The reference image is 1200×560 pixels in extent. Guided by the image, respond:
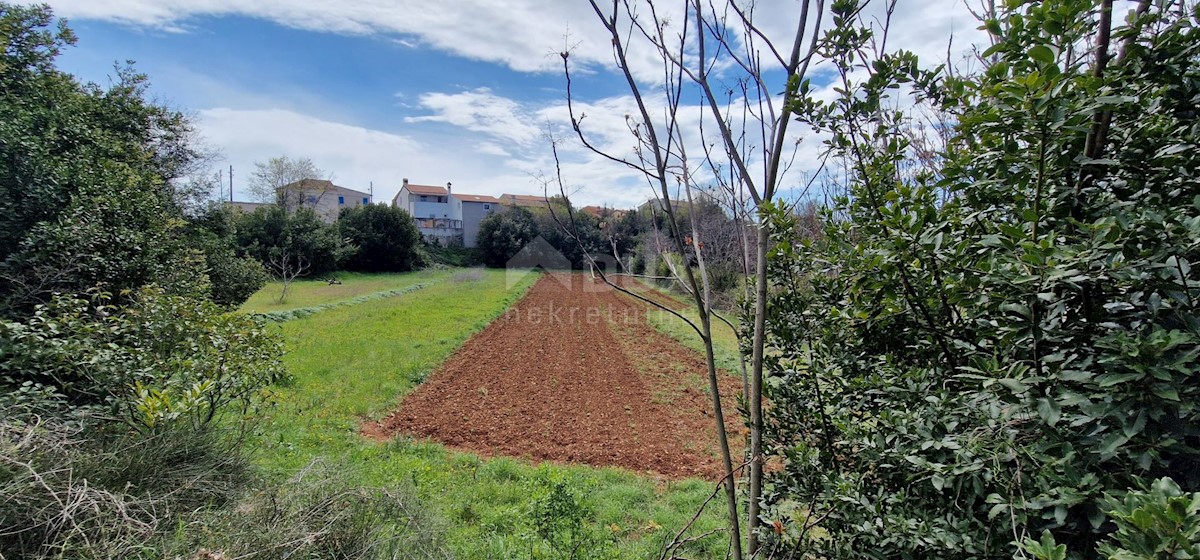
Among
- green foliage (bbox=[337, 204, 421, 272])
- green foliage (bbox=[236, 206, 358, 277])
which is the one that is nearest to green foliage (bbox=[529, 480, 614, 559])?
green foliage (bbox=[236, 206, 358, 277])

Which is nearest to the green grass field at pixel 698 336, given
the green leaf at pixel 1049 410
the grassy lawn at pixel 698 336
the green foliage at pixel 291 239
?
the grassy lawn at pixel 698 336

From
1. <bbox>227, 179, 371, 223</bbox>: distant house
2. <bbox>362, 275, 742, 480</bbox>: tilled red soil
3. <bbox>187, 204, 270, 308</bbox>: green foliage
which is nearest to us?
<bbox>362, 275, 742, 480</bbox>: tilled red soil

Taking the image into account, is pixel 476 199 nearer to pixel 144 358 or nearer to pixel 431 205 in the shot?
pixel 431 205

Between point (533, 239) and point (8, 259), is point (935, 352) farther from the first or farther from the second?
point (533, 239)

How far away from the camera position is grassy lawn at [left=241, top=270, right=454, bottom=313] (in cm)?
1700

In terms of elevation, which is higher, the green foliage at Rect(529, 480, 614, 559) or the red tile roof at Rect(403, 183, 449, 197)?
the red tile roof at Rect(403, 183, 449, 197)

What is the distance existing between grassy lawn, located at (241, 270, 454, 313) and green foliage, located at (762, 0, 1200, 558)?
14883 mm

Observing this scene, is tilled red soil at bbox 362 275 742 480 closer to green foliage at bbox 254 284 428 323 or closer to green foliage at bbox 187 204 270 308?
green foliage at bbox 254 284 428 323

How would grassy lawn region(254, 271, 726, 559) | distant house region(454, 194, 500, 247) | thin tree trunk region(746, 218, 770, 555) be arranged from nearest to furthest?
thin tree trunk region(746, 218, 770, 555) → grassy lawn region(254, 271, 726, 559) → distant house region(454, 194, 500, 247)

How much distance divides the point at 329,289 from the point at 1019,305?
25590 mm

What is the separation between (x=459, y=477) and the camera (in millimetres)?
4809

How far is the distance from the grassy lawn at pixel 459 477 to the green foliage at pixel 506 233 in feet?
90.4

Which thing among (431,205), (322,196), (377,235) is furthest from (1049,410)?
(322,196)

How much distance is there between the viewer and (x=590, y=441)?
20.5 ft
